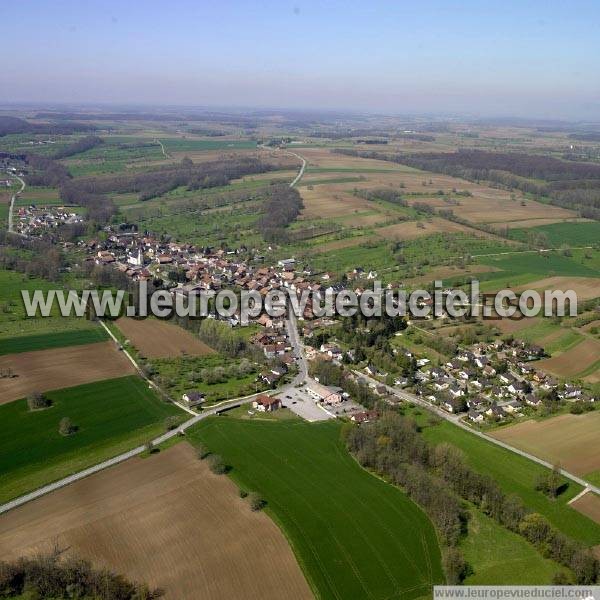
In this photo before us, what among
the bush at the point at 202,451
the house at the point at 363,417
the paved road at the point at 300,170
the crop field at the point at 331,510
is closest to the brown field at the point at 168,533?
the crop field at the point at 331,510

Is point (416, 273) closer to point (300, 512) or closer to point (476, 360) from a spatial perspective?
point (476, 360)

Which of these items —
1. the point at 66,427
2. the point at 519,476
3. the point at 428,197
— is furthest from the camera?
the point at 428,197

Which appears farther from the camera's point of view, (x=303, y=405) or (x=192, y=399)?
(x=303, y=405)

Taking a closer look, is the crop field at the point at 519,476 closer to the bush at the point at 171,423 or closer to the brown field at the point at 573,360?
the brown field at the point at 573,360

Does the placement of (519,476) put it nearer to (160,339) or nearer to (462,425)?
(462,425)

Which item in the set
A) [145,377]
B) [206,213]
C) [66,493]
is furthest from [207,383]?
[206,213]

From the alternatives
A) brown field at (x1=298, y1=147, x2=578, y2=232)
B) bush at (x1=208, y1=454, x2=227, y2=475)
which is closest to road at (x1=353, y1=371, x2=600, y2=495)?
bush at (x1=208, y1=454, x2=227, y2=475)

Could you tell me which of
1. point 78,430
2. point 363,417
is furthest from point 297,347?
point 78,430
